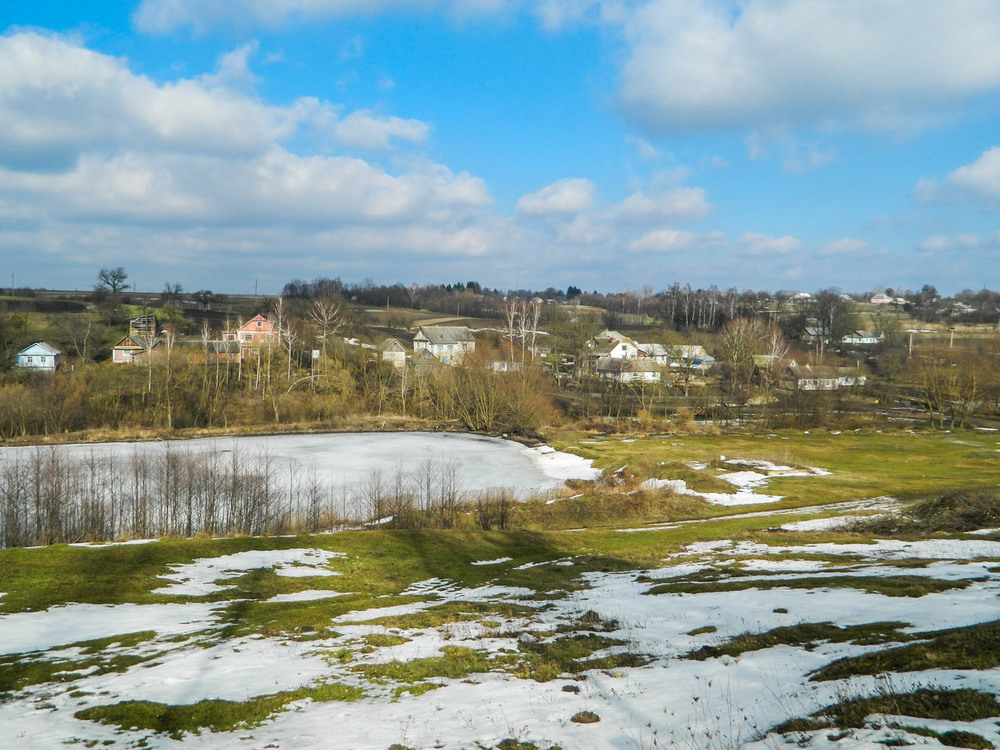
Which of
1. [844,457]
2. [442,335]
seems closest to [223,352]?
[442,335]

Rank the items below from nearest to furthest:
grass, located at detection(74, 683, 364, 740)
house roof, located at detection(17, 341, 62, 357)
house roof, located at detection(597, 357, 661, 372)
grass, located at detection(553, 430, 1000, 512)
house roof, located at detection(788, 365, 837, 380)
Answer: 1. grass, located at detection(74, 683, 364, 740)
2. grass, located at detection(553, 430, 1000, 512)
3. house roof, located at detection(17, 341, 62, 357)
4. house roof, located at detection(788, 365, 837, 380)
5. house roof, located at detection(597, 357, 661, 372)

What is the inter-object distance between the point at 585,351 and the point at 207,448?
179ft

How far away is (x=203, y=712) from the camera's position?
9758 mm

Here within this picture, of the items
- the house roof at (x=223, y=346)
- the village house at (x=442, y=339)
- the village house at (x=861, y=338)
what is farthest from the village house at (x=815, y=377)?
the house roof at (x=223, y=346)

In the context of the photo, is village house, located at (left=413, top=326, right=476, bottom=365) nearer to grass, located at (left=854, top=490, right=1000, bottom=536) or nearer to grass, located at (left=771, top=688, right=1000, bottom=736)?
grass, located at (left=854, top=490, right=1000, bottom=536)

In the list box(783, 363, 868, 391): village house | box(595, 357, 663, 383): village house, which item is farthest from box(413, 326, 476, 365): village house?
box(783, 363, 868, 391): village house

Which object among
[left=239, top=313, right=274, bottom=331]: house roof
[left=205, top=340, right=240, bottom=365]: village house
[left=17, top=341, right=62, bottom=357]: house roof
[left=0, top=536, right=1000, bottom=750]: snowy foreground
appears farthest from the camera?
[left=239, top=313, right=274, bottom=331]: house roof

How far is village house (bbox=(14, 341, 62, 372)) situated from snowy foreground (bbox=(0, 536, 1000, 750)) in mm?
79956

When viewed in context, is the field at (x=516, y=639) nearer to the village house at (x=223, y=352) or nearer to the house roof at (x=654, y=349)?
the village house at (x=223, y=352)

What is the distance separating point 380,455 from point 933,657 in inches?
1922

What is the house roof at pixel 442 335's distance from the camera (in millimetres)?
118438

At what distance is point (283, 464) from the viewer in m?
49.2

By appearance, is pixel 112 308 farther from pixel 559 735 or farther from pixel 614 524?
pixel 559 735

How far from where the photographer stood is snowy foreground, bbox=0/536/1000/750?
831cm
